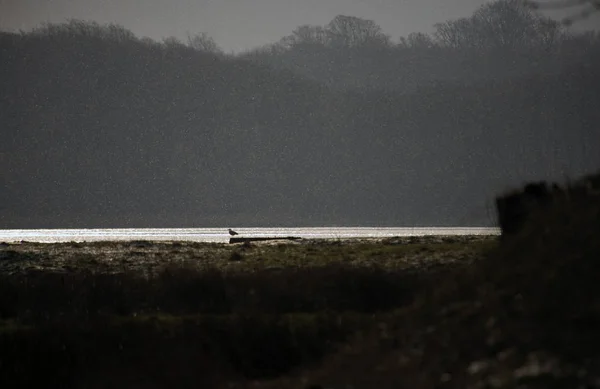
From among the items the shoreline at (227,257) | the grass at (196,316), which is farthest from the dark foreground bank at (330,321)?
the shoreline at (227,257)

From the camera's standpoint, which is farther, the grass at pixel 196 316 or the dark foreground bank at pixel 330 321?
the grass at pixel 196 316

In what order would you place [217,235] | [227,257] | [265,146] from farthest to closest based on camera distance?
1. [265,146]
2. [217,235]
3. [227,257]

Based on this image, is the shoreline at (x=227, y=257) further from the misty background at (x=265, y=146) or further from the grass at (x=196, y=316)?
the misty background at (x=265, y=146)

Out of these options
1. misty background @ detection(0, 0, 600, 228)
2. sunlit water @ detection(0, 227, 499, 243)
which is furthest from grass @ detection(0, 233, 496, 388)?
misty background @ detection(0, 0, 600, 228)

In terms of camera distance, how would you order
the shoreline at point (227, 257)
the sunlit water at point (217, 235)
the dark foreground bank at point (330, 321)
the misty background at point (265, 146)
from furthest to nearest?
the misty background at point (265, 146) → the sunlit water at point (217, 235) → the shoreline at point (227, 257) → the dark foreground bank at point (330, 321)

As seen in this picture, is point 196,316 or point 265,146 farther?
point 265,146

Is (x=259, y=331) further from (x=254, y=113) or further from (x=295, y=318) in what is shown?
(x=254, y=113)

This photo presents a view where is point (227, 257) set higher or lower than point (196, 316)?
higher

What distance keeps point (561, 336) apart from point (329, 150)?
578 feet

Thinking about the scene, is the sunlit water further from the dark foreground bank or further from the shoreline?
the dark foreground bank

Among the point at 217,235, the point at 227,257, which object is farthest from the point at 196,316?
the point at 217,235

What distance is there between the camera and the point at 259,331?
2020 centimetres

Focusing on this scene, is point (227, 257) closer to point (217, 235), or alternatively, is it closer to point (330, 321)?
point (330, 321)

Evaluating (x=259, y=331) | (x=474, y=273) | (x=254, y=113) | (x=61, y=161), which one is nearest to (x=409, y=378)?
(x=474, y=273)
